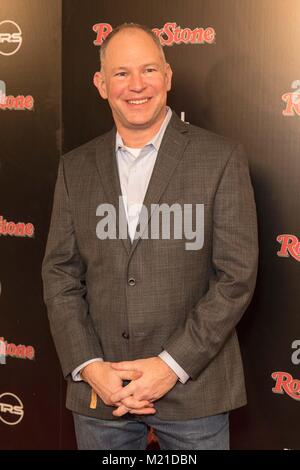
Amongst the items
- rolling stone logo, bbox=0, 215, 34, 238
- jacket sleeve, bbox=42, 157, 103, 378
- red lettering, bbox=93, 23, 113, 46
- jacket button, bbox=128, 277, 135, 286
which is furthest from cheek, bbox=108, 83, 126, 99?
rolling stone logo, bbox=0, 215, 34, 238

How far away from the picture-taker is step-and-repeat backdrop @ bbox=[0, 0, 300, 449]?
7.65 feet

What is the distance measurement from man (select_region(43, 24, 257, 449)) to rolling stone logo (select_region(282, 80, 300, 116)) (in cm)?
50

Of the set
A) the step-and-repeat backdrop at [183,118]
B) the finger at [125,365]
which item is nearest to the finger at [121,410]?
the finger at [125,365]

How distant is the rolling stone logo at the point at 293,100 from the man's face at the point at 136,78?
0.56m

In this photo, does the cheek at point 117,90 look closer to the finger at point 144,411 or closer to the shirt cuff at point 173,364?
the shirt cuff at point 173,364

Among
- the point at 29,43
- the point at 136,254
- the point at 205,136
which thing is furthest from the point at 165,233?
the point at 29,43

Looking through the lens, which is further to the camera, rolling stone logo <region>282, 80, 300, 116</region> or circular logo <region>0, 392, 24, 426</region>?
circular logo <region>0, 392, 24, 426</region>

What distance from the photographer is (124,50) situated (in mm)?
1918

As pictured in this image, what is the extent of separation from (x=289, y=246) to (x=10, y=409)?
5.02ft

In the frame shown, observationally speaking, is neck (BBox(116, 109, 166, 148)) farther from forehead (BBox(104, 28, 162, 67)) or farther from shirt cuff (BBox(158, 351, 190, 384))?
shirt cuff (BBox(158, 351, 190, 384))

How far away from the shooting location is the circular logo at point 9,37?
2.70 m

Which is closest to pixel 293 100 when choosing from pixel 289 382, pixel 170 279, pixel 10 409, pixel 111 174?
pixel 111 174

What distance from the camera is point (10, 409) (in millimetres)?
2977

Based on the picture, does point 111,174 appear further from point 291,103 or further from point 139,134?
point 291,103
